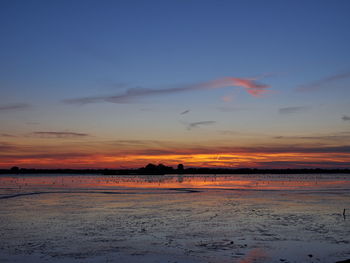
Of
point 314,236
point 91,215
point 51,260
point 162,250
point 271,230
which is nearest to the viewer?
point 51,260

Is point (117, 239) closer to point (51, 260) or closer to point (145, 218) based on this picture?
point (51, 260)

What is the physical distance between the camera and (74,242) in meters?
18.9

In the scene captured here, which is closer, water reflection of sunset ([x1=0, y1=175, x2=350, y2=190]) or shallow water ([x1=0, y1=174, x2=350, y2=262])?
shallow water ([x1=0, y1=174, x2=350, y2=262])

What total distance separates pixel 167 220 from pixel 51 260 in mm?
11821

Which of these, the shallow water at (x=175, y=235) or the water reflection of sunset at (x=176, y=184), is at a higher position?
the shallow water at (x=175, y=235)

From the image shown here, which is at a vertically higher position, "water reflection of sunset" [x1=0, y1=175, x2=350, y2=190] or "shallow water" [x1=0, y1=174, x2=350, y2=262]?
"shallow water" [x1=0, y1=174, x2=350, y2=262]

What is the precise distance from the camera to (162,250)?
17.2m

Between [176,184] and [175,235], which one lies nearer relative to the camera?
[175,235]

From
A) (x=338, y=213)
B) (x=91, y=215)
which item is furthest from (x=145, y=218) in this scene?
(x=338, y=213)

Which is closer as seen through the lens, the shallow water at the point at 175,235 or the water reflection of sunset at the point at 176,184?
the shallow water at the point at 175,235

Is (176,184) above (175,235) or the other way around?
the other way around

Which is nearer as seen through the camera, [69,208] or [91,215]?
[91,215]

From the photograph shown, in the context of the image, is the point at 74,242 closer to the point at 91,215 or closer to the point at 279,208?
the point at 91,215

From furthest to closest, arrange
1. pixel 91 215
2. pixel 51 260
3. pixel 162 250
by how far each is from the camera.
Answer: pixel 91 215 < pixel 162 250 < pixel 51 260
